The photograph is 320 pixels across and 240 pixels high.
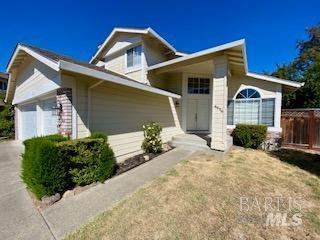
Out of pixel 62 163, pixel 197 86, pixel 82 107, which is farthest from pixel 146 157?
pixel 197 86

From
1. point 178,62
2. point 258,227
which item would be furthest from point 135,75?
point 258,227

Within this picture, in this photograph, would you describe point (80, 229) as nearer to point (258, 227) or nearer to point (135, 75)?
point (258, 227)

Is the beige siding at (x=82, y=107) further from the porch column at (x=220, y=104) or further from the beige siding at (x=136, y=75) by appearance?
the porch column at (x=220, y=104)

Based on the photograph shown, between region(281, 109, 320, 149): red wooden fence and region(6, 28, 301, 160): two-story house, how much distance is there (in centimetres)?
142

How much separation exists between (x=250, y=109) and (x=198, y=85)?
3.03 meters

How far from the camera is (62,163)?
4121mm

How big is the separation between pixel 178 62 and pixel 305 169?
6046 mm

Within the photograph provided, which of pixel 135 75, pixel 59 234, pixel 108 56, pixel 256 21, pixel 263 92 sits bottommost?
pixel 59 234

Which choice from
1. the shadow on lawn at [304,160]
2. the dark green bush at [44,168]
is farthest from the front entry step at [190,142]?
the dark green bush at [44,168]

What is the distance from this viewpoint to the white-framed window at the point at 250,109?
369 inches

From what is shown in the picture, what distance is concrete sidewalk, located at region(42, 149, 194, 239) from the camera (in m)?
3.20

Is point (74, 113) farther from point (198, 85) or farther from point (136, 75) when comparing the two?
point (198, 85)

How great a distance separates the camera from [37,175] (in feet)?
12.5

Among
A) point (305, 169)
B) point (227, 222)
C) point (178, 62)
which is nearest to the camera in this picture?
point (227, 222)
